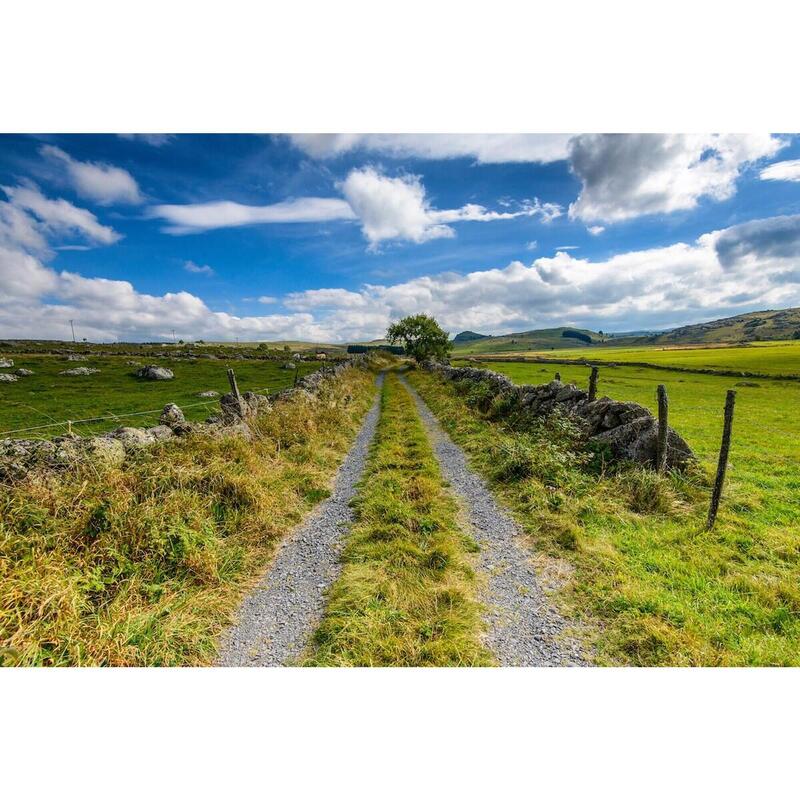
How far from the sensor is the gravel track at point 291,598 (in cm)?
450

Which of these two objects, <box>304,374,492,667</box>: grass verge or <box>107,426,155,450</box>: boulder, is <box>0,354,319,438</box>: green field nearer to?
<box>107,426,155,450</box>: boulder

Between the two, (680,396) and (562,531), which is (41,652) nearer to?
(562,531)

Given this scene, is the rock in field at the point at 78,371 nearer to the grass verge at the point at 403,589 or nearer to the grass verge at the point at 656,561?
the grass verge at the point at 403,589

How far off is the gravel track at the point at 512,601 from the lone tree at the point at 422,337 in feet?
201

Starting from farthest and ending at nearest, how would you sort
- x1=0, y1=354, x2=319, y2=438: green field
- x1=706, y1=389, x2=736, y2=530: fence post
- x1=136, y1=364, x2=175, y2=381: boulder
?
x1=136, y1=364, x2=175, y2=381: boulder, x1=0, y1=354, x2=319, y2=438: green field, x1=706, y1=389, x2=736, y2=530: fence post

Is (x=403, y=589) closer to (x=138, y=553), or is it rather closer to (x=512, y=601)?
(x=512, y=601)

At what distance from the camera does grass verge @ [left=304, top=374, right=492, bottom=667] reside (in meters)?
4.29

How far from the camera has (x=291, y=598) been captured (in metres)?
5.45

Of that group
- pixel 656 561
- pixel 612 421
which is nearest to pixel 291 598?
pixel 656 561

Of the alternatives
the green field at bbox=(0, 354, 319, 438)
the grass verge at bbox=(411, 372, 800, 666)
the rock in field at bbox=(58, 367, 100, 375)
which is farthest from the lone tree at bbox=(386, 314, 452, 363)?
the grass verge at bbox=(411, 372, 800, 666)

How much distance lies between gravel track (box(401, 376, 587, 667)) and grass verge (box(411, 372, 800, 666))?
36cm

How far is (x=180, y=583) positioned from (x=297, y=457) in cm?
576

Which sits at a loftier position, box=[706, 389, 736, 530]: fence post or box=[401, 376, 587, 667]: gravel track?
box=[706, 389, 736, 530]: fence post

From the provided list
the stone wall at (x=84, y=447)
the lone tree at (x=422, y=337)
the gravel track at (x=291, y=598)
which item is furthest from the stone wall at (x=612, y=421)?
the lone tree at (x=422, y=337)
